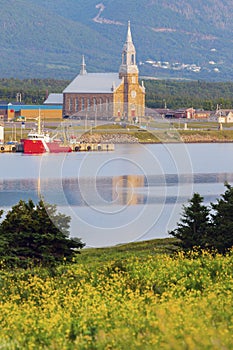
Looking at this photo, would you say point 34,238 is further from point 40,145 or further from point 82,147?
point 82,147

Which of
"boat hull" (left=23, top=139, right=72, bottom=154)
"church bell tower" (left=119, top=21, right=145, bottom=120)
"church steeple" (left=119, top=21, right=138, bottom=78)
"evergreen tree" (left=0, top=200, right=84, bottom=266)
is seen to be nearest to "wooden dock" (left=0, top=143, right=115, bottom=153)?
"boat hull" (left=23, top=139, right=72, bottom=154)

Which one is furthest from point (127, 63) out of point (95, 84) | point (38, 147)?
point (38, 147)

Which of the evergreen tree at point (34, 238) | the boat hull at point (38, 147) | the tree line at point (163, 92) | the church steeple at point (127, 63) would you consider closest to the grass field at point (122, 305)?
the evergreen tree at point (34, 238)

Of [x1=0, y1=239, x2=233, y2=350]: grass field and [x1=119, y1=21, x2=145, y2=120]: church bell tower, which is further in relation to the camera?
[x1=119, y1=21, x2=145, y2=120]: church bell tower

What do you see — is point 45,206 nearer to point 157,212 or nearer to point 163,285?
point 163,285

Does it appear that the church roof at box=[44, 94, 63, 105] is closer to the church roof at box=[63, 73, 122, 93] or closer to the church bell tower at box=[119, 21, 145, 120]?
the church roof at box=[63, 73, 122, 93]
